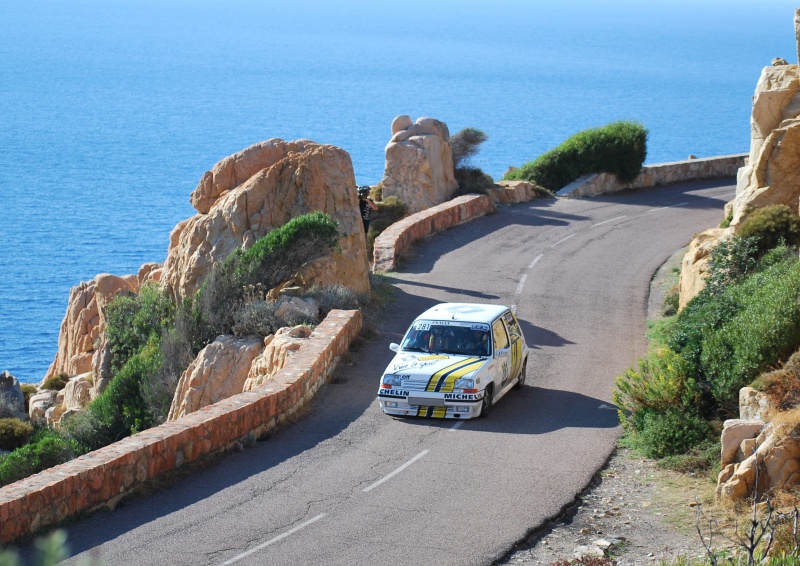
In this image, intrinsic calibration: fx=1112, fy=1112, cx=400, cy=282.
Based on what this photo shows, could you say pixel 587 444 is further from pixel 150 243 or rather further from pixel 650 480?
pixel 150 243

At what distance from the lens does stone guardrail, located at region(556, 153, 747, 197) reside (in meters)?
42.0

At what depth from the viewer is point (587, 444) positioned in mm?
16469

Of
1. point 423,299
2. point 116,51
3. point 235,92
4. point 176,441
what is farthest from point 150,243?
point 116,51

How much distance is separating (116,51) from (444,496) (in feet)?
583

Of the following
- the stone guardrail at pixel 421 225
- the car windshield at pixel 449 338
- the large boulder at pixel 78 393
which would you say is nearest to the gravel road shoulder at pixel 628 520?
the car windshield at pixel 449 338

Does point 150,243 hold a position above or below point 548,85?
below

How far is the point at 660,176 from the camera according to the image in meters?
44.0

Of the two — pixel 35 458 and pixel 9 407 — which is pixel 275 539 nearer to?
pixel 35 458

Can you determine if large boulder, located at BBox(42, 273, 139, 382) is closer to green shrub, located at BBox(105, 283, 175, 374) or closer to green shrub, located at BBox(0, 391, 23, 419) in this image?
green shrub, located at BBox(0, 391, 23, 419)

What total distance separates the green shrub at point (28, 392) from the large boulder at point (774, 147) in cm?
2009

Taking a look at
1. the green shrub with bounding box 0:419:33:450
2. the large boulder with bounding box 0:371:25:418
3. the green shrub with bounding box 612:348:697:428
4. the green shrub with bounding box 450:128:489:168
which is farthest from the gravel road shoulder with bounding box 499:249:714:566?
the green shrub with bounding box 450:128:489:168

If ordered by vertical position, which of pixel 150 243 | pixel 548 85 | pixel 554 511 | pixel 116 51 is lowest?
pixel 554 511

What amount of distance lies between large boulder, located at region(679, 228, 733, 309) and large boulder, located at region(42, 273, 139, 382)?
50.4 ft

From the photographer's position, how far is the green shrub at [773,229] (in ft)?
74.0
